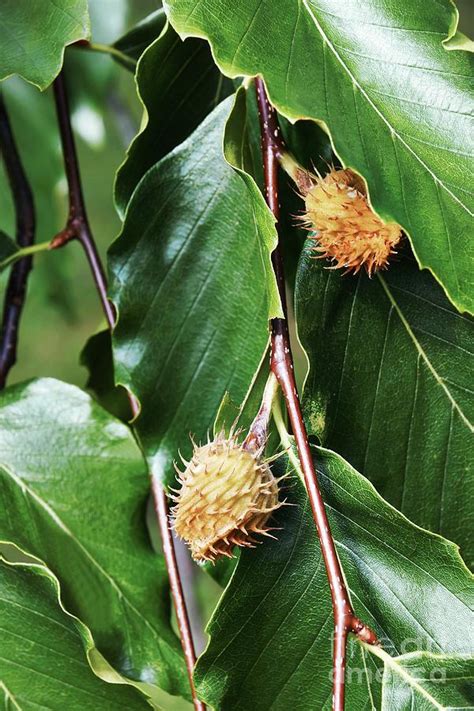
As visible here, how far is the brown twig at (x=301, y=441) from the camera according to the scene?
16.3 inches

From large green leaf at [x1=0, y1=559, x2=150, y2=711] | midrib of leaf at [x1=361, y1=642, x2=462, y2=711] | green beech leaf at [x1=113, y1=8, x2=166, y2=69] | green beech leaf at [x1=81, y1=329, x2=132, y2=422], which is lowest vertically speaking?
large green leaf at [x1=0, y1=559, x2=150, y2=711]

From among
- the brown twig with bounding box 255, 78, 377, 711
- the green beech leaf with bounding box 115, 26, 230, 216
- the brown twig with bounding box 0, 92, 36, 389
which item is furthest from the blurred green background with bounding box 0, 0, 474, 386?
the brown twig with bounding box 255, 78, 377, 711

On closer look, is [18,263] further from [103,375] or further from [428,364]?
[428,364]

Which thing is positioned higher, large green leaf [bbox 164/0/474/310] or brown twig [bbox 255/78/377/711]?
large green leaf [bbox 164/0/474/310]

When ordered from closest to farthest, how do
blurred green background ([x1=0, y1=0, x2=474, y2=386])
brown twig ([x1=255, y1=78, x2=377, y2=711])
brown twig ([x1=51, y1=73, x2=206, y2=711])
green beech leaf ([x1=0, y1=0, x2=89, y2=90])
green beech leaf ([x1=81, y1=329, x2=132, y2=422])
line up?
brown twig ([x1=255, y1=78, x2=377, y2=711]) → green beech leaf ([x1=0, y1=0, x2=89, y2=90]) → brown twig ([x1=51, y1=73, x2=206, y2=711]) → green beech leaf ([x1=81, y1=329, x2=132, y2=422]) → blurred green background ([x1=0, y1=0, x2=474, y2=386])

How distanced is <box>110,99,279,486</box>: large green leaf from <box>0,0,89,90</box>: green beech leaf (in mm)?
89

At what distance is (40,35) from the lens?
0.54 metres

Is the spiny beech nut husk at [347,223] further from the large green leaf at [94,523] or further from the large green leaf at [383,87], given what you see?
the large green leaf at [94,523]

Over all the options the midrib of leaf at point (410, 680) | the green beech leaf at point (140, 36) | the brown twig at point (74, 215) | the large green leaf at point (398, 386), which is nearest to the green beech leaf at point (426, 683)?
the midrib of leaf at point (410, 680)

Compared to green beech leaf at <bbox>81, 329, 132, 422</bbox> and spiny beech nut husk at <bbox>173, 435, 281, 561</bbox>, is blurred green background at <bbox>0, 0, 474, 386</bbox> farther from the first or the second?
spiny beech nut husk at <bbox>173, 435, 281, 561</bbox>

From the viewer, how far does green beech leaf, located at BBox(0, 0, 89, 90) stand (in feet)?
1.73

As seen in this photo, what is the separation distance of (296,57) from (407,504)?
28cm

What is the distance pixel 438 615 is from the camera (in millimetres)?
483

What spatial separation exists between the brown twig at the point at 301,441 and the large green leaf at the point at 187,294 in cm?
8
